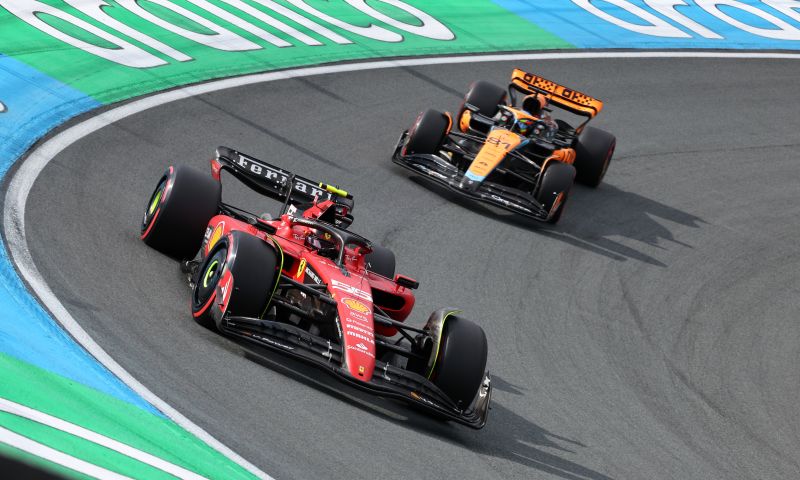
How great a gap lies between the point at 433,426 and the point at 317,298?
59.0 inches

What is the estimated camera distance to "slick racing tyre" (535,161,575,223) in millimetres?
17828

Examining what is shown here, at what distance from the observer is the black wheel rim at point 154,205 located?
12230 mm

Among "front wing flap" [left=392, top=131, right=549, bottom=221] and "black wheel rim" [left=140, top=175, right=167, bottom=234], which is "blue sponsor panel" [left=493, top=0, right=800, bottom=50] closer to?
"front wing flap" [left=392, top=131, right=549, bottom=221]

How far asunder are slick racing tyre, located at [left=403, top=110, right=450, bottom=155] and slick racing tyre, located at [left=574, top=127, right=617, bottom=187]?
2882 millimetres

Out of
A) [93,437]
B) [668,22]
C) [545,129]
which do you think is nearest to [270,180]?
[93,437]

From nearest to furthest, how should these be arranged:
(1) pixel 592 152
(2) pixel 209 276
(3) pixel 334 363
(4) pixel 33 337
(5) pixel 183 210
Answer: (4) pixel 33 337 → (3) pixel 334 363 → (2) pixel 209 276 → (5) pixel 183 210 → (1) pixel 592 152

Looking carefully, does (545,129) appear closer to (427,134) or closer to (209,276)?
(427,134)

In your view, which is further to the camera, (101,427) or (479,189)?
(479,189)

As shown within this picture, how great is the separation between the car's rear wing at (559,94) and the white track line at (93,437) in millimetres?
13285

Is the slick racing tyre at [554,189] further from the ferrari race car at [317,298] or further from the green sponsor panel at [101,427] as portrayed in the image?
the green sponsor panel at [101,427]

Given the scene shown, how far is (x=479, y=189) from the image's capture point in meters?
17.6

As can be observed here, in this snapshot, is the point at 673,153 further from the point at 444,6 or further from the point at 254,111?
the point at 254,111

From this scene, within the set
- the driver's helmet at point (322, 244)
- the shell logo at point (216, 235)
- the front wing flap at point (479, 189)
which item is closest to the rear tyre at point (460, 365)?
the driver's helmet at point (322, 244)

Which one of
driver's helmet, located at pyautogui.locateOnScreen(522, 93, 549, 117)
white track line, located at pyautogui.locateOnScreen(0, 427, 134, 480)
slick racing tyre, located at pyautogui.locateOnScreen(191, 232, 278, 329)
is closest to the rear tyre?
slick racing tyre, located at pyautogui.locateOnScreen(191, 232, 278, 329)
